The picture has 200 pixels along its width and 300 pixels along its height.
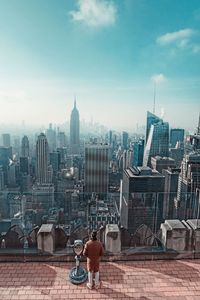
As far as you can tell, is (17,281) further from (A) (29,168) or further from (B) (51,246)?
(A) (29,168)

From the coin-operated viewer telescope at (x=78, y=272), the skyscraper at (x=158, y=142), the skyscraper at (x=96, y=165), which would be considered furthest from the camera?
the skyscraper at (x=158, y=142)

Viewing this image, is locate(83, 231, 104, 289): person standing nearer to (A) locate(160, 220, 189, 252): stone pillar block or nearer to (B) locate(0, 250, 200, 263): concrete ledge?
(B) locate(0, 250, 200, 263): concrete ledge

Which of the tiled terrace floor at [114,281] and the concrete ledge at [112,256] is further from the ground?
the concrete ledge at [112,256]

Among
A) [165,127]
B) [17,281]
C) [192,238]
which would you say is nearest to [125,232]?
[192,238]

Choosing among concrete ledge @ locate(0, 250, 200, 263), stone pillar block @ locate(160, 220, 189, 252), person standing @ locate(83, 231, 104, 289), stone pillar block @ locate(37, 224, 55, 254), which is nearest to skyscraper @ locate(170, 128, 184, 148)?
stone pillar block @ locate(160, 220, 189, 252)

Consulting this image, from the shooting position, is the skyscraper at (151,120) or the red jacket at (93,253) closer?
the red jacket at (93,253)

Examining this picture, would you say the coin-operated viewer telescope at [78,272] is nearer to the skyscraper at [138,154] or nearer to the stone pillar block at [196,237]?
the stone pillar block at [196,237]

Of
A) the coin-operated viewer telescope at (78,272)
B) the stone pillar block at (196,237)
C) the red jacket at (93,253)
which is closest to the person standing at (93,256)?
the red jacket at (93,253)
